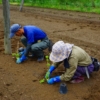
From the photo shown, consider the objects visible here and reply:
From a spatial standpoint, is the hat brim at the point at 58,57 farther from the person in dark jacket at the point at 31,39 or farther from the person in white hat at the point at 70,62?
the person in dark jacket at the point at 31,39

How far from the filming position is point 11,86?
159 inches

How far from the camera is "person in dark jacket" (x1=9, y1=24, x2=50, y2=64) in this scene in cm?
470

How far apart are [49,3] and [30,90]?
1710 cm

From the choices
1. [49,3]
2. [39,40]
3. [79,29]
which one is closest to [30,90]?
[39,40]

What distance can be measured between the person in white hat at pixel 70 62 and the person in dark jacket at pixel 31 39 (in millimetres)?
903

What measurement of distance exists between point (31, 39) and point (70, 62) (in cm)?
130

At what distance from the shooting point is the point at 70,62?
12.6 ft

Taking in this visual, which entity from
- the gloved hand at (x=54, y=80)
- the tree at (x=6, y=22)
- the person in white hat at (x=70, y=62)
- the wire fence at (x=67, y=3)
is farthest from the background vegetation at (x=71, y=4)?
the gloved hand at (x=54, y=80)

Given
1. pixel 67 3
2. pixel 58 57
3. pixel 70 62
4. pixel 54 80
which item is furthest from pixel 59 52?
pixel 67 3

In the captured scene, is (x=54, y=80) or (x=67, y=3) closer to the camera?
(x=54, y=80)

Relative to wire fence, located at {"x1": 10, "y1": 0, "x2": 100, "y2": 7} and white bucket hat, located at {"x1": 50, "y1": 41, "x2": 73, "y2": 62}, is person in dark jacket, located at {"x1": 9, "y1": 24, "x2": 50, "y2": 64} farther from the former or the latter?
wire fence, located at {"x1": 10, "y1": 0, "x2": 100, "y2": 7}

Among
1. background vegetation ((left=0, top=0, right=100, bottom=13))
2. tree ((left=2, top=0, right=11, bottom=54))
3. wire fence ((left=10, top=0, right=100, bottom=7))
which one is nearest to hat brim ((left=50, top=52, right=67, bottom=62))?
tree ((left=2, top=0, right=11, bottom=54))

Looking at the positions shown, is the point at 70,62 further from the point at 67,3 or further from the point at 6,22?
the point at 67,3

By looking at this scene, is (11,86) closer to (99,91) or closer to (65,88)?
(65,88)
